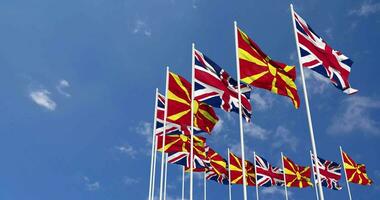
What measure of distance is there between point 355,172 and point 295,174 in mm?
5696

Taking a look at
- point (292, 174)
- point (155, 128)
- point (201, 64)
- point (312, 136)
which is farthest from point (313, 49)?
point (292, 174)

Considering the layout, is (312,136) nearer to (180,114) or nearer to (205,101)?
(205,101)

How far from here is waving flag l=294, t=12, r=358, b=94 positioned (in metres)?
14.7

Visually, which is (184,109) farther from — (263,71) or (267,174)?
(267,174)

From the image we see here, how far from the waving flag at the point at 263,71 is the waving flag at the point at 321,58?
1.15 m

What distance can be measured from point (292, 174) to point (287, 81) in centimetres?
2107

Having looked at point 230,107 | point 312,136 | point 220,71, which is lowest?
point 312,136

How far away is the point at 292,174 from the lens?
34344 mm

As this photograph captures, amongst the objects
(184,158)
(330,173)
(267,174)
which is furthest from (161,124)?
(330,173)

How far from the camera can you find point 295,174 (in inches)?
1357

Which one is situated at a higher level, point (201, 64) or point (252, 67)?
point (201, 64)

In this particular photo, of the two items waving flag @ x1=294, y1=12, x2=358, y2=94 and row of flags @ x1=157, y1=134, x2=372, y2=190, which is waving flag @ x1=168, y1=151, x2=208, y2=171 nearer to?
row of flags @ x1=157, y1=134, x2=372, y2=190

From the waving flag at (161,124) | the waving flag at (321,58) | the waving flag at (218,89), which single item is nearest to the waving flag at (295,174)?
the waving flag at (161,124)

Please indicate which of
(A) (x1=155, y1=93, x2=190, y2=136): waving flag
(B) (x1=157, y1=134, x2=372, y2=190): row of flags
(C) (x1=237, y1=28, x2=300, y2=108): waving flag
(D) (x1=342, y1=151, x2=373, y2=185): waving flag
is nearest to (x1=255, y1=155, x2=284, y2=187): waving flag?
(B) (x1=157, y1=134, x2=372, y2=190): row of flags
